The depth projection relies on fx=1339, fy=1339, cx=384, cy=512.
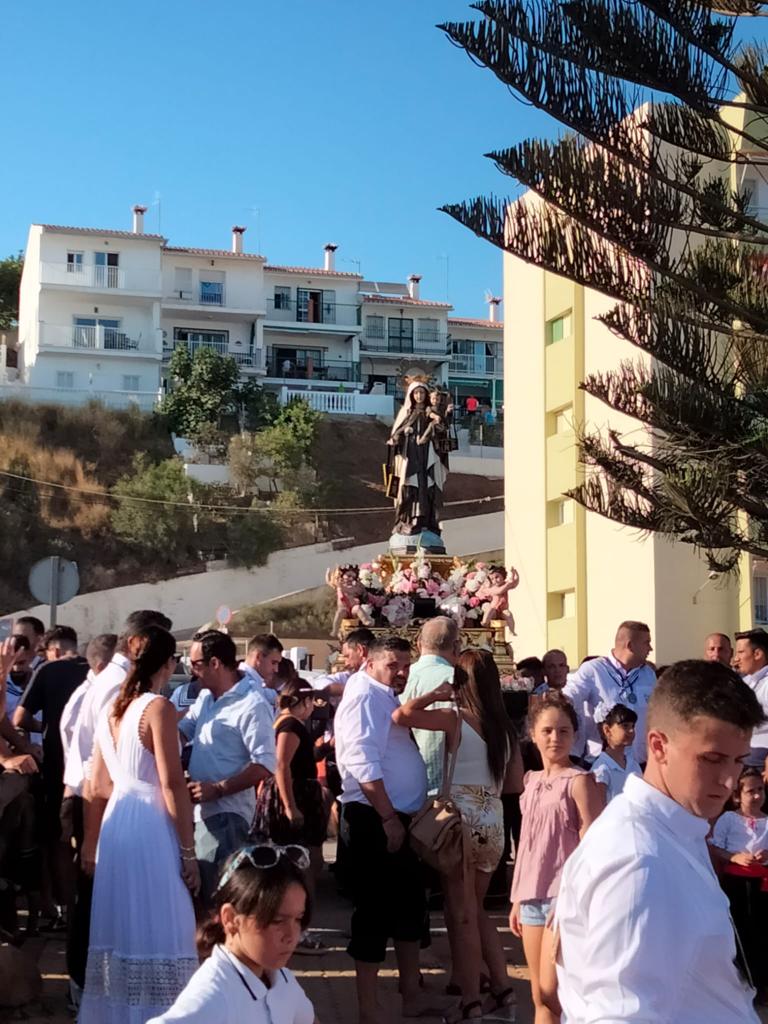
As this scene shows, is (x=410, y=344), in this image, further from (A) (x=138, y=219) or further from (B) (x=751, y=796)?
(B) (x=751, y=796)

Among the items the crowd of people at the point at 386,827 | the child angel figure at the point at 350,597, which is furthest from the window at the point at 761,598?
the crowd of people at the point at 386,827

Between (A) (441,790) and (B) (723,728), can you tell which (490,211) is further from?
(B) (723,728)

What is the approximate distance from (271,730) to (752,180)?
24.3 metres

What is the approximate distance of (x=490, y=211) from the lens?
11.1 metres

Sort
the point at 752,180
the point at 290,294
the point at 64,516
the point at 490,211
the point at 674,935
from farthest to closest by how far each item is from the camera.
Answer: the point at 290,294, the point at 64,516, the point at 752,180, the point at 490,211, the point at 674,935

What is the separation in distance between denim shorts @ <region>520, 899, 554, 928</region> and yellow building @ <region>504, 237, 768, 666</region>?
70.1 feet

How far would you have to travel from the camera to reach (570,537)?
103 feet

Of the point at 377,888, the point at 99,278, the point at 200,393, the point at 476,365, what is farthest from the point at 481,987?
the point at 476,365

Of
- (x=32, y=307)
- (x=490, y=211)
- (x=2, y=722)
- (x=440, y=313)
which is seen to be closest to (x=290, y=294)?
(x=440, y=313)

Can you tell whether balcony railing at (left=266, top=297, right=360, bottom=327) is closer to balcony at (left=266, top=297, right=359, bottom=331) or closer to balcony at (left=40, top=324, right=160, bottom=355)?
balcony at (left=266, top=297, right=359, bottom=331)

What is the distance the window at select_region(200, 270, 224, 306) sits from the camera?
61281 millimetres

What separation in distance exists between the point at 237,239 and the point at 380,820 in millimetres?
58686

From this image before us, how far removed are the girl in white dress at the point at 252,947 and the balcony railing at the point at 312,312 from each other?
2392 inches

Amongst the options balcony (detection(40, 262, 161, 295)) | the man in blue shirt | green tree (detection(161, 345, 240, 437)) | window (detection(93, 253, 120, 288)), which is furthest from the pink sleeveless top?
window (detection(93, 253, 120, 288))
